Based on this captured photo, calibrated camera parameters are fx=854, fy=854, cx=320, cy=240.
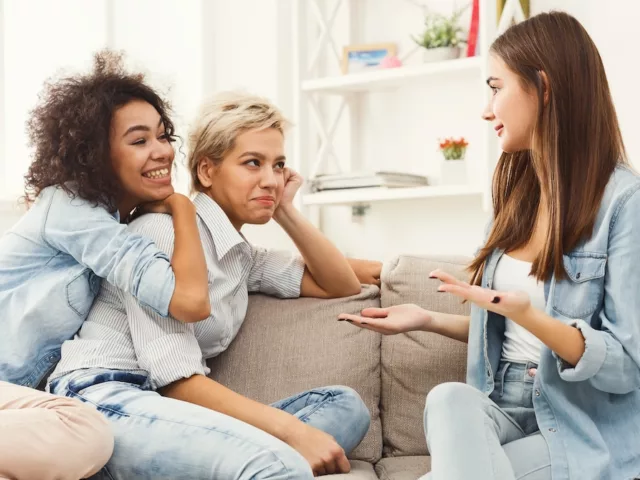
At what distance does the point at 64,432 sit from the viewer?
1.49 meters

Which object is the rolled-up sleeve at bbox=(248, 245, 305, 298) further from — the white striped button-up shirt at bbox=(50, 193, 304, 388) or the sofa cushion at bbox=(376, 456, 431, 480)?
the sofa cushion at bbox=(376, 456, 431, 480)

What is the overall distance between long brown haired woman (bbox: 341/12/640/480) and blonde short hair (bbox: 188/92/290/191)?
1.86 feet

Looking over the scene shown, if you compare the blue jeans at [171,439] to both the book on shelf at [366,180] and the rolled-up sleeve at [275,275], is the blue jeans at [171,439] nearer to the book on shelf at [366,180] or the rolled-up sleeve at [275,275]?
the rolled-up sleeve at [275,275]

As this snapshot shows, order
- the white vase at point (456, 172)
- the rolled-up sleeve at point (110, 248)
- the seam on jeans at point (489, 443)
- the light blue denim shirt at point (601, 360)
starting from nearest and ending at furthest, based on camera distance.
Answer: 1. the seam on jeans at point (489, 443)
2. the light blue denim shirt at point (601, 360)
3. the rolled-up sleeve at point (110, 248)
4. the white vase at point (456, 172)

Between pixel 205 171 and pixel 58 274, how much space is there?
467mm

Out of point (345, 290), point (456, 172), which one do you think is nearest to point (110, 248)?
point (345, 290)

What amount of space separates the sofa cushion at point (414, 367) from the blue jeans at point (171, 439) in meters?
0.55

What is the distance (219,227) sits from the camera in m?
2.00

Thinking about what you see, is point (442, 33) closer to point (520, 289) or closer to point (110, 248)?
point (520, 289)

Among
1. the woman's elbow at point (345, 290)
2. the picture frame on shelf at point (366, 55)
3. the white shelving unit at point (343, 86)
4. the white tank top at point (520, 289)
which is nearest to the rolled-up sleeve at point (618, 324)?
the white tank top at point (520, 289)

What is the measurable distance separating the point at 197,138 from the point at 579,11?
1406mm

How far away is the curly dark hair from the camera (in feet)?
6.09

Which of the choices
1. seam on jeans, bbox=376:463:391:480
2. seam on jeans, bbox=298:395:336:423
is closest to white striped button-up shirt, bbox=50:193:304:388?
seam on jeans, bbox=298:395:336:423

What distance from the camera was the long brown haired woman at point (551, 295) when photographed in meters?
1.47
